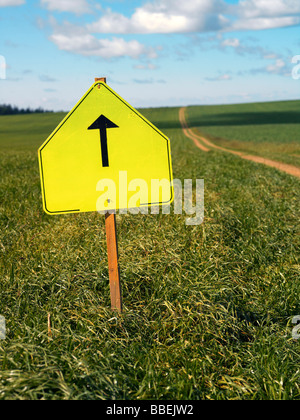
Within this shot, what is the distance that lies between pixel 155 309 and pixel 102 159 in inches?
60.7

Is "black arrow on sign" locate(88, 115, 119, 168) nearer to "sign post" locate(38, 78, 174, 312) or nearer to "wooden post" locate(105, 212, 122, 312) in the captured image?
"sign post" locate(38, 78, 174, 312)

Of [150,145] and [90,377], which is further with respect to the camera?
[150,145]

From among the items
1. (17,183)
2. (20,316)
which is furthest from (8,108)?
(20,316)

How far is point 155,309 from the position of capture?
3.90 metres

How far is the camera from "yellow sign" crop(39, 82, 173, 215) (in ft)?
11.0

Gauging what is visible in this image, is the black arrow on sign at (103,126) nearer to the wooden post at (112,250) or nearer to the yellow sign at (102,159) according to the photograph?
the yellow sign at (102,159)

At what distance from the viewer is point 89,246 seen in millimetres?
5527

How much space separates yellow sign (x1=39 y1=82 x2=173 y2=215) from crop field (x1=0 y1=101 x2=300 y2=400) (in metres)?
1.07

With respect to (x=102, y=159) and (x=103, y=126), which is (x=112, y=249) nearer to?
(x=102, y=159)

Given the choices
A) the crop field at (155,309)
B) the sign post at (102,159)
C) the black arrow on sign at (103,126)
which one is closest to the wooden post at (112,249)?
the sign post at (102,159)

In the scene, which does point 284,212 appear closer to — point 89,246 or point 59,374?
point 89,246

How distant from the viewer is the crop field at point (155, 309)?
2.85 metres

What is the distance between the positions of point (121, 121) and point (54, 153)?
0.62m

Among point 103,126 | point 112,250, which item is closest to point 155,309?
point 112,250
